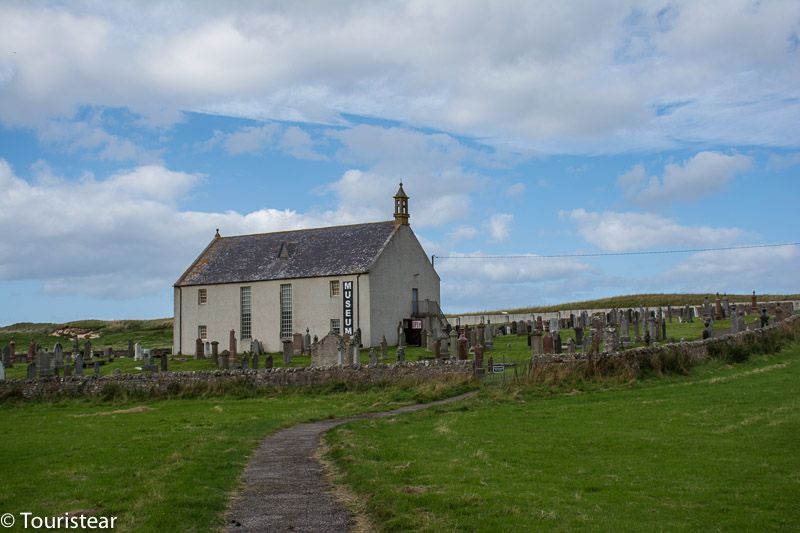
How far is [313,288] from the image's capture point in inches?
→ 2162

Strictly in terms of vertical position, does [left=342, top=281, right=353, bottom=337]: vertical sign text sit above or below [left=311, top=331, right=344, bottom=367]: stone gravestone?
above

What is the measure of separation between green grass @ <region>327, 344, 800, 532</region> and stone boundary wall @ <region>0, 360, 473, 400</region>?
7375 millimetres

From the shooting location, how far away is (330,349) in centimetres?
3644

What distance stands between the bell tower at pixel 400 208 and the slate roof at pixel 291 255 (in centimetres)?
58

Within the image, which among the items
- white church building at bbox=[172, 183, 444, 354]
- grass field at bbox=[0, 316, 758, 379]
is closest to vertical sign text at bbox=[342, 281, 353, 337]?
white church building at bbox=[172, 183, 444, 354]

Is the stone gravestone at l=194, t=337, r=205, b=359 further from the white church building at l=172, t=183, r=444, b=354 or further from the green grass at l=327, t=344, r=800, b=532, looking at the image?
the green grass at l=327, t=344, r=800, b=532

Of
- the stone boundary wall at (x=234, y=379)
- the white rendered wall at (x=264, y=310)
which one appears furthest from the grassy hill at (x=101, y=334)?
the stone boundary wall at (x=234, y=379)

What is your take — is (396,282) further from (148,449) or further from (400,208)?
(148,449)

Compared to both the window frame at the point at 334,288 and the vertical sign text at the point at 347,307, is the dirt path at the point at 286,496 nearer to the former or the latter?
the vertical sign text at the point at 347,307

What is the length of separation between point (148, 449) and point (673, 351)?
2020cm

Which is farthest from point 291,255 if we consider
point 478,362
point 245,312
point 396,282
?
point 478,362

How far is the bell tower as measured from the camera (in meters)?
57.7

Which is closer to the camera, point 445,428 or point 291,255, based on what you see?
point 445,428

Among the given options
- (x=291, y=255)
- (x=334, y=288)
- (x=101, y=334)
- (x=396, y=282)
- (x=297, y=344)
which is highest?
(x=291, y=255)
